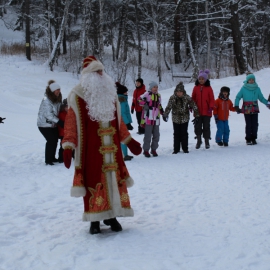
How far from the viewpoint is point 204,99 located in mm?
10070

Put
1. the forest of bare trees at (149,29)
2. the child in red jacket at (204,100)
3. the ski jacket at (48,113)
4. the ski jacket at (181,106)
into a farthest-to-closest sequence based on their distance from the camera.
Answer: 1. the forest of bare trees at (149,29)
2. the child in red jacket at (204,100)
3. the ski jacket at (181,106)
4. the ski jacket at (48,113)

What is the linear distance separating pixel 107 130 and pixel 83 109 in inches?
14.1

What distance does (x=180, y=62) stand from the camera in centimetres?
3622

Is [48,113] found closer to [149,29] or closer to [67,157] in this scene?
[67,157]

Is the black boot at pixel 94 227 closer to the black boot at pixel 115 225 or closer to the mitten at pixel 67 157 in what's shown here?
the black boot at pixel 115 225

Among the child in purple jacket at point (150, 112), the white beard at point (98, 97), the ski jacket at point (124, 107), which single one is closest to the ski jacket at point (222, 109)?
the child in purple jacket at point (150, 112)

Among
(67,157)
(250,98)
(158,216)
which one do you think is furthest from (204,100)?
(67,157)

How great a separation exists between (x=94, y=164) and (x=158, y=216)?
1.29m

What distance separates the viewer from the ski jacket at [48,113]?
8.95 metres

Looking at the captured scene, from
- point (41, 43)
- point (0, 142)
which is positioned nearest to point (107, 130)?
point (0, 142)

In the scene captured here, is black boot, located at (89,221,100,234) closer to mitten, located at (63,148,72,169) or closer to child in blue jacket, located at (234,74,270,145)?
mitten, located at (63,148,72,169)

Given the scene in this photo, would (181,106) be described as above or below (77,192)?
above

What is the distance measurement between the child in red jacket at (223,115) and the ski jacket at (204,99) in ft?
1.59

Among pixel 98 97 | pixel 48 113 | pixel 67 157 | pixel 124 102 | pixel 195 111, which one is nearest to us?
pixel 67 157
